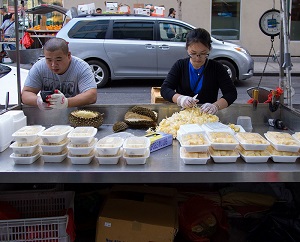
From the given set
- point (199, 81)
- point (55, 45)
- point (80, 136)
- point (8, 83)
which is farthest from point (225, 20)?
point (80, 136)

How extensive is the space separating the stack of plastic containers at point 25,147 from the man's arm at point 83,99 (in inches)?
34.2

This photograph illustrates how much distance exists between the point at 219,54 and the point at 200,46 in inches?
300

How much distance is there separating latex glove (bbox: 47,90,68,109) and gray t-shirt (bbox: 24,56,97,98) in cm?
55

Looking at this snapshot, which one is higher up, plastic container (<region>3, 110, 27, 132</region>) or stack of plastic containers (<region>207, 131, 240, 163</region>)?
plastic container (<region>3, 110, 27, 132</region>)

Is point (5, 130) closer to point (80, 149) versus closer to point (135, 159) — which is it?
point (80, 149)

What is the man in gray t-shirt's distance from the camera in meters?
3.25

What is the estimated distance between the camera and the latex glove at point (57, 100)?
2811 mm

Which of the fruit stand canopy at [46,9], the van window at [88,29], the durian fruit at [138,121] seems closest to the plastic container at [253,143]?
the durian fruit at [138,121]

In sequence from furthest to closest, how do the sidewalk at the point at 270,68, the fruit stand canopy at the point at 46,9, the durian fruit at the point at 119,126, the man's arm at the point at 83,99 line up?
the fruit stand canopy at the point at 46,9 → the sidewalk at the point at 270,68 → the man's arm at the point at 83,99 → the durian fruit at the point at 119,126

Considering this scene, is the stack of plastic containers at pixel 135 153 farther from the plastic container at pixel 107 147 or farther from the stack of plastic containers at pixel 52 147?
the stack of plastic containers at pixel 52 147

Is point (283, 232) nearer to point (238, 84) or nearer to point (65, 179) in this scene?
point (65, 179)

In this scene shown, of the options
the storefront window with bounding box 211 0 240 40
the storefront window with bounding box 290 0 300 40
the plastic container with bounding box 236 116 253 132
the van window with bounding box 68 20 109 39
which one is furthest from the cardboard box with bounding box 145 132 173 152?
the storefront window with bounding box 290 0 300 40

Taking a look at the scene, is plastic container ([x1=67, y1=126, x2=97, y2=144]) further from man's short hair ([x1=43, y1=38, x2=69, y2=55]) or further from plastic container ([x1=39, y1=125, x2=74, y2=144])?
man's short hair ([x1=43, y1=38, x2=69, y2=55])

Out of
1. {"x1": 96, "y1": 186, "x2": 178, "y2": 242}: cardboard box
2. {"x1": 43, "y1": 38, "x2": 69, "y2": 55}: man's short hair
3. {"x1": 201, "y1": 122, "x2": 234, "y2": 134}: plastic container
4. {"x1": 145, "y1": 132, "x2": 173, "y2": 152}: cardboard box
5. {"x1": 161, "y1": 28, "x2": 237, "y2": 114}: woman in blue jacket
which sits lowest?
{"x1": 96, "y1": 186, "x2": 178, "y2": 242}: cardboard box
